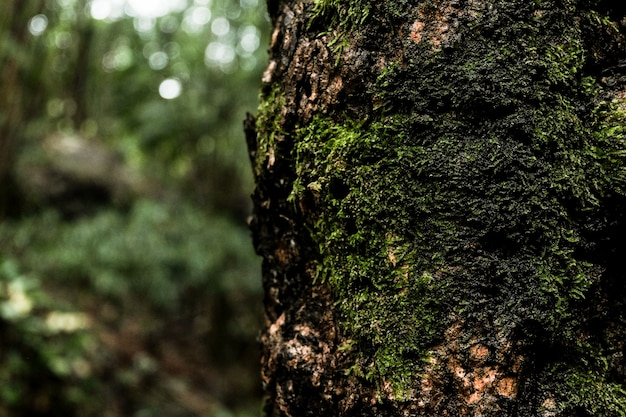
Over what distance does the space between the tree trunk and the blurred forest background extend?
4542mm

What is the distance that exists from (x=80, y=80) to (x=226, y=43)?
859 centimetres

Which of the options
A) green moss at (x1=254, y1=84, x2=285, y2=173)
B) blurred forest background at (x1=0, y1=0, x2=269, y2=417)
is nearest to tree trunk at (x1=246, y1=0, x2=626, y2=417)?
green moss at (x1=254, y1=84, x2=285, y2=173)

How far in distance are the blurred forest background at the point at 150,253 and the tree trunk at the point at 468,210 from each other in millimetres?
4542

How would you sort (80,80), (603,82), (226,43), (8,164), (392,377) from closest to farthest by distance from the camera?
(392,377) < (603,82) < (8,164) < (226,43) < (80,80)

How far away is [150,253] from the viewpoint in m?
6.16

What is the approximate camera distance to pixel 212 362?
26.6ft

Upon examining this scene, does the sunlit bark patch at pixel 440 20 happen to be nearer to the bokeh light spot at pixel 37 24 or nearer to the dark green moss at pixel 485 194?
the dark green moss at pixel 485 194

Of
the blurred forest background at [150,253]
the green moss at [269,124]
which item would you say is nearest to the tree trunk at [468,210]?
the green moss at [269,124]

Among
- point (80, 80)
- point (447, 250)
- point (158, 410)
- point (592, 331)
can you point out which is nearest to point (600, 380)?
point (592, 331)

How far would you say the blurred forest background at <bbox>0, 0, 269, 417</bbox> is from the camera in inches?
208

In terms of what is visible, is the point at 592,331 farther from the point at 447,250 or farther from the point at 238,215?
the point at 238,215

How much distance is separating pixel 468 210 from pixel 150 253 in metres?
5.60

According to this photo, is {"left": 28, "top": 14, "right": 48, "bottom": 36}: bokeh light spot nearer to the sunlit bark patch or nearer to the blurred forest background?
the blurred forest background

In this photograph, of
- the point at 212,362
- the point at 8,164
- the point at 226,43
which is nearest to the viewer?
the point at 8,164
